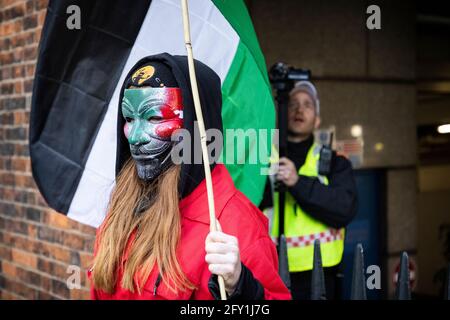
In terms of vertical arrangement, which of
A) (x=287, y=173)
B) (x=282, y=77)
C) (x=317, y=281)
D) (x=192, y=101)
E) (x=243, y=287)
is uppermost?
(x=282, y=77)

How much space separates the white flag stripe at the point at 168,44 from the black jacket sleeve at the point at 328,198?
90 centimetres

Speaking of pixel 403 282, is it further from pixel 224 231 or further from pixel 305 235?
pixel 224 231

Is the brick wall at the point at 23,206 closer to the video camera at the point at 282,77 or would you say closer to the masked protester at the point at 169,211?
the video camera at the point at 282,77

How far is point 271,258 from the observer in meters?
1.92

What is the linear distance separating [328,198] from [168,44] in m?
1.22

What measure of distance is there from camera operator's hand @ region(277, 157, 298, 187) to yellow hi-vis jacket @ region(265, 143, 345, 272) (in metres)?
0.18

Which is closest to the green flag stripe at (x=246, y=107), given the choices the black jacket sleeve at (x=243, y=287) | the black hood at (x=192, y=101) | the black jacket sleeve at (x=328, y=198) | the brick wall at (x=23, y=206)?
the black hood at (x=192, y=101)

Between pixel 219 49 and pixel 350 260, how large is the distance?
2.62 meters

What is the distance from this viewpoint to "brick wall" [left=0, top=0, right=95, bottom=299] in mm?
3842

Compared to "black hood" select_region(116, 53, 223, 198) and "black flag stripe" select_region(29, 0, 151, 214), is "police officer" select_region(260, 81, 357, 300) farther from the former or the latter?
"black hood" select_region(116, 53, 223, 198)

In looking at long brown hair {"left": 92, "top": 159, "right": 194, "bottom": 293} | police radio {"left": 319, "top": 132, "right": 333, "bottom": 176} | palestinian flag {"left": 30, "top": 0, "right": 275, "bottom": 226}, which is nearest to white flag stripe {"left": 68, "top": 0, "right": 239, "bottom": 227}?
palestinian flag {"left": 30, "top": 0, "right": 275, "bottom": 226}

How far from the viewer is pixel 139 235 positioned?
1.90m

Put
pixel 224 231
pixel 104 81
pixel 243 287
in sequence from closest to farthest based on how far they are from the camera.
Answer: pixel 243 287, pixel 224 231, pixel 104 81

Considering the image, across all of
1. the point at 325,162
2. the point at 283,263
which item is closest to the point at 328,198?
the point at 325,162
